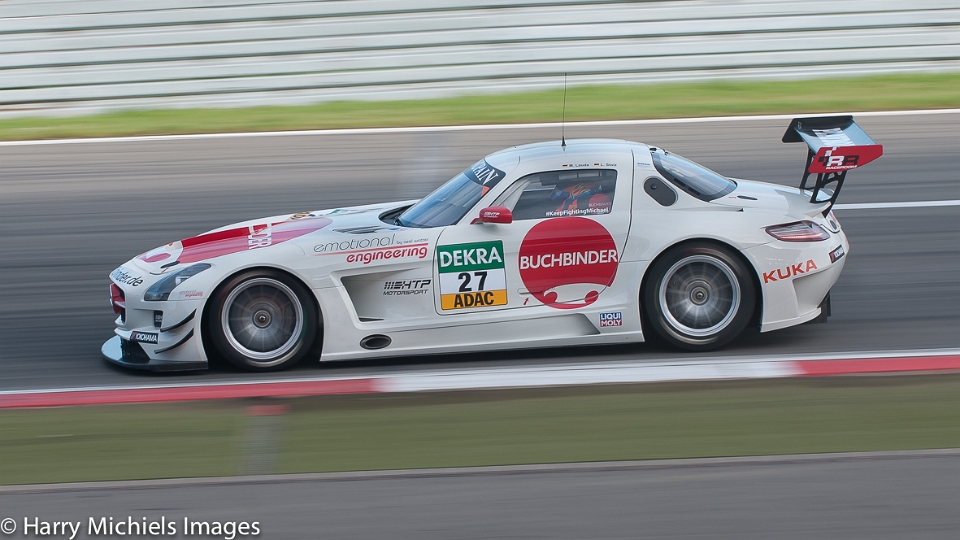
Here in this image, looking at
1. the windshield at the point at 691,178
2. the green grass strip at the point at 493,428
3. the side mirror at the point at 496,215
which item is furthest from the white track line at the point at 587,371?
the windshield at the point at 691,178

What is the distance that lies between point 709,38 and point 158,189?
7386 mm

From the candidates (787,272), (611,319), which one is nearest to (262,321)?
(611,319)

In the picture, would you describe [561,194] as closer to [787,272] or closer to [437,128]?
[787,272]

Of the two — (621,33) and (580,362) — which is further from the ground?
(621,33)

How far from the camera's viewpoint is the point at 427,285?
6.29 metres

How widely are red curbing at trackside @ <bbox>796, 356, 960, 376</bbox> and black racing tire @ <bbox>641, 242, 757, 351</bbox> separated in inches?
20.7

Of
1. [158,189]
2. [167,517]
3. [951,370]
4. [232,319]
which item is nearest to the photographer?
[167,517]

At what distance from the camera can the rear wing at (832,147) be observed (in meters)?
6.41

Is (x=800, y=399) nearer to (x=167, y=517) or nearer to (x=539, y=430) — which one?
(x=539, y=430)

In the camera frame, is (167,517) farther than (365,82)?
No

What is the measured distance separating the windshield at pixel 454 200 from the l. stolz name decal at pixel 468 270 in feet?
0.73

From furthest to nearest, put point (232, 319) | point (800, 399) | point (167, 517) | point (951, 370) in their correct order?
1. point (232, 319)
2. point (951, 370)
3. point (800, 399)
4. point (167, 517)

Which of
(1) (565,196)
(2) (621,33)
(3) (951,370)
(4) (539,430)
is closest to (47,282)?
(1) (565,196)

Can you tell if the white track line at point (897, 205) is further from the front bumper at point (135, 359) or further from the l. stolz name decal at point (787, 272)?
the front bumper at point (135, 359)
